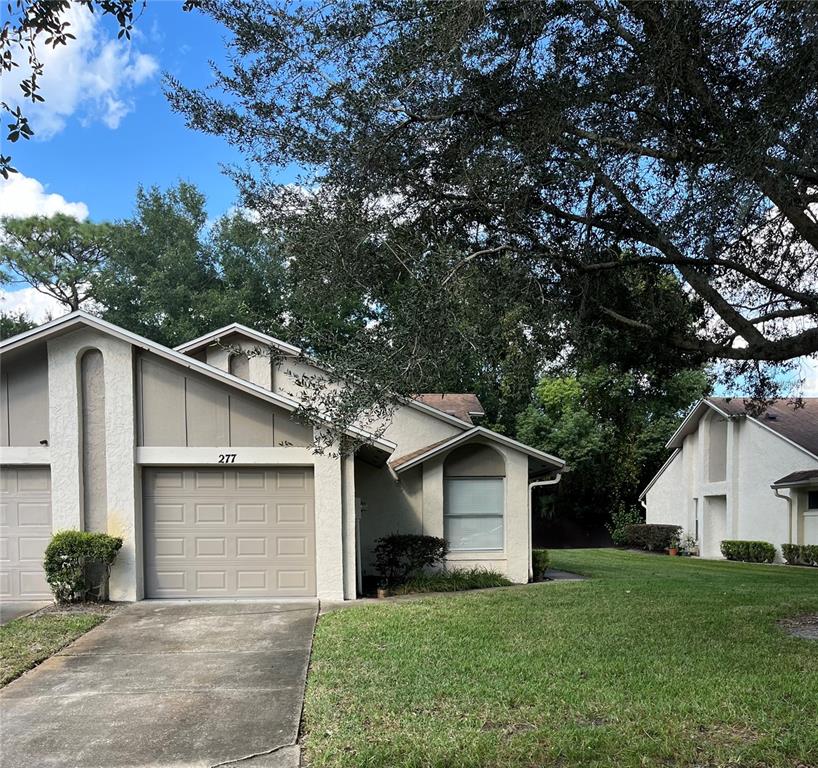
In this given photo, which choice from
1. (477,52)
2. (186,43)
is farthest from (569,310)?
(186,43)

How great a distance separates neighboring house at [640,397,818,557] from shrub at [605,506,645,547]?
2077 mm

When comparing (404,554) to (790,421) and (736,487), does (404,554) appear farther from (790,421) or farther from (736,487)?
(790,421)

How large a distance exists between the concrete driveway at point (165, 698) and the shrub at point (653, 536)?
2165cm

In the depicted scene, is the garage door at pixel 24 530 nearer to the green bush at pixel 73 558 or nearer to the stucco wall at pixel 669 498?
the green bush at pixel 73 558

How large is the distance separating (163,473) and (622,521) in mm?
25621

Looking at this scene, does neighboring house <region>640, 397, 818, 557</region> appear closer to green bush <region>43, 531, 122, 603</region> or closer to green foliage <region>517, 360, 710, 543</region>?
green foliage <region>517, 360, 710, 543</region>

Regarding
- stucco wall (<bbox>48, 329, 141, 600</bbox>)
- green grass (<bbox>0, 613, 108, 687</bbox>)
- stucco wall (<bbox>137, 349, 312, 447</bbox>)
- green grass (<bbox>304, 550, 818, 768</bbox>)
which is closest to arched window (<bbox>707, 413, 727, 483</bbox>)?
green grass (<bbox>304, 550, 818, 768</bbox>)

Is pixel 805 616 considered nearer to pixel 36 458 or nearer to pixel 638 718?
pixel 638 718

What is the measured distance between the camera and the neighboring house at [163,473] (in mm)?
11148

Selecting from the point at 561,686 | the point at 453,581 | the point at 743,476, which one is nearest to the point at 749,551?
the point at 743,476

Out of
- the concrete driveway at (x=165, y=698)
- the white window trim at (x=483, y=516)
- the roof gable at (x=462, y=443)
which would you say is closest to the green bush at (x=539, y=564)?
the white window trim at (x=483, y=516)

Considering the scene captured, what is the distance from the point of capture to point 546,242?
27.9ft

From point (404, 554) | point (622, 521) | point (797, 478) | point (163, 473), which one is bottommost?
point (622, 521)

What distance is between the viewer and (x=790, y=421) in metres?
24.4
